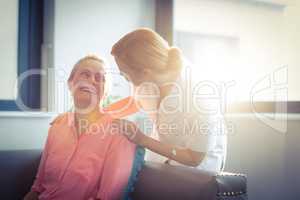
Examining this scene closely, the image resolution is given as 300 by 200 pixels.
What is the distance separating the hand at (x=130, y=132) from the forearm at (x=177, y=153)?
0.02 metres

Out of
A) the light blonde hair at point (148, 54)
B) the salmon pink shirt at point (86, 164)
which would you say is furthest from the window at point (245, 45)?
the salmon pink shirt at point (86, 164)

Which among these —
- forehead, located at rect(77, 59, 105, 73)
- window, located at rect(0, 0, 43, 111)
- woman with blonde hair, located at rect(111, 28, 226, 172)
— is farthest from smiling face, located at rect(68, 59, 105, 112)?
window, located at rect(0, 0, 43, 111)

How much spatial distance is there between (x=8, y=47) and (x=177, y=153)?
3.53 ft

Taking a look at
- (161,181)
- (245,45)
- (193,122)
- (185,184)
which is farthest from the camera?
(245,45)

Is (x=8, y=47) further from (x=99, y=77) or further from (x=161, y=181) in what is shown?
(x=161, y=181)

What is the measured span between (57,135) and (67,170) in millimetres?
191

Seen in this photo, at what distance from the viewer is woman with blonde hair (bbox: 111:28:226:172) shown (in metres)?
1.42

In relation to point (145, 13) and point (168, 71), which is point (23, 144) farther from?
point (145, 13)

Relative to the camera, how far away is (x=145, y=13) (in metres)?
2.39

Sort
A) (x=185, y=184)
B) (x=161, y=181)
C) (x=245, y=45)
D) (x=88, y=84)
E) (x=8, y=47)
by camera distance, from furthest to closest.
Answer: (x=245, y=45), (x=8, y=47), (x=88, y=84), (x=161, y=181), (x=185, y=184)

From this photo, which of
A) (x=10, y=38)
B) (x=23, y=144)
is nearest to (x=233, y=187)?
(x=23, y=144)

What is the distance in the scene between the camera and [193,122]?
1.43 metres

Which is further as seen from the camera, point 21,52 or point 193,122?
point 21,52

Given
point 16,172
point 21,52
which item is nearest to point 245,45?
point 21,52
